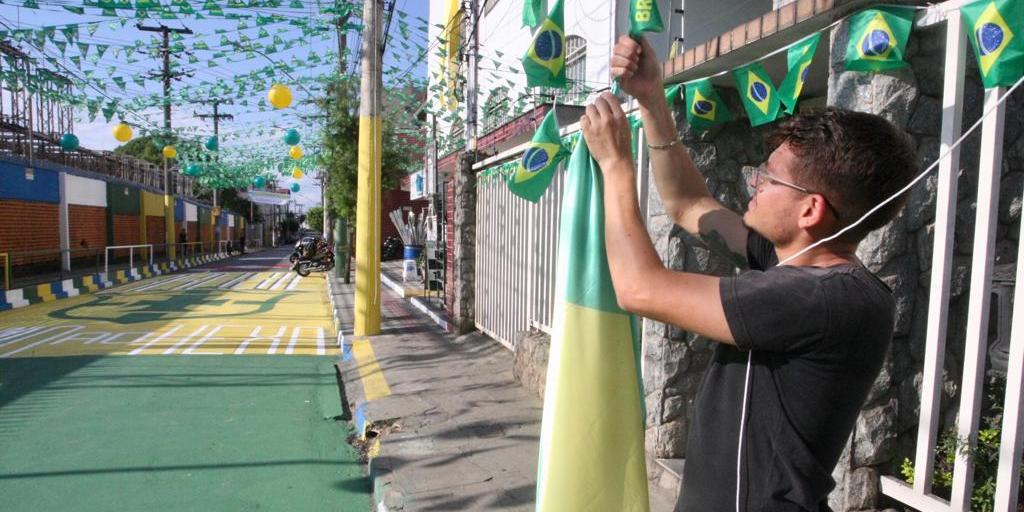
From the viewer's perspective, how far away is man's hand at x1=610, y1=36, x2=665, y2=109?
170 centimetres

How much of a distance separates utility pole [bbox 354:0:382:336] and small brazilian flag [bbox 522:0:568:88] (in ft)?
18.9

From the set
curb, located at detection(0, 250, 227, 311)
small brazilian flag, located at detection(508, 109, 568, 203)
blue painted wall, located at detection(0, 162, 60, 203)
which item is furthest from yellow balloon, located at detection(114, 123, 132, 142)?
small brazilian flag, located at detection(508, 109, 568, 203)

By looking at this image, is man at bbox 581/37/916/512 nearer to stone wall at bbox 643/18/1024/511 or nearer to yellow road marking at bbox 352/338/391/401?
stone wall at bbox 643/18/1024/511

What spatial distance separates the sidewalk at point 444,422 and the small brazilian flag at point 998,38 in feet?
8.18

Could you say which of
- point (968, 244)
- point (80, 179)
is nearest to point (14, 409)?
point (968, 244)

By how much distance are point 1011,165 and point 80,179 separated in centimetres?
2375

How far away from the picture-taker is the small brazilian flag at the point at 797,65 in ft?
8.74

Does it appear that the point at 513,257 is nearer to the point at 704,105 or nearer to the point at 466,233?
the point at 466,233

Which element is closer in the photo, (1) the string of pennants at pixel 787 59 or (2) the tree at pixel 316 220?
(1) the string of pennants at pixel 787 59

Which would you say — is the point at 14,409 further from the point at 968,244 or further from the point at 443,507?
the point at 968,244

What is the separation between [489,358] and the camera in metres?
7.16

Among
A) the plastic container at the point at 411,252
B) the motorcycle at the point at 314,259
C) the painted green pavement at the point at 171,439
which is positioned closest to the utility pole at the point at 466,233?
the painted green pavement at the point at 171,439

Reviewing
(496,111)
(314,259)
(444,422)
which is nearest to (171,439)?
(444,422)

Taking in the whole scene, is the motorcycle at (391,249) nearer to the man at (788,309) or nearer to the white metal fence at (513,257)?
the white metal fence at (513,257)
